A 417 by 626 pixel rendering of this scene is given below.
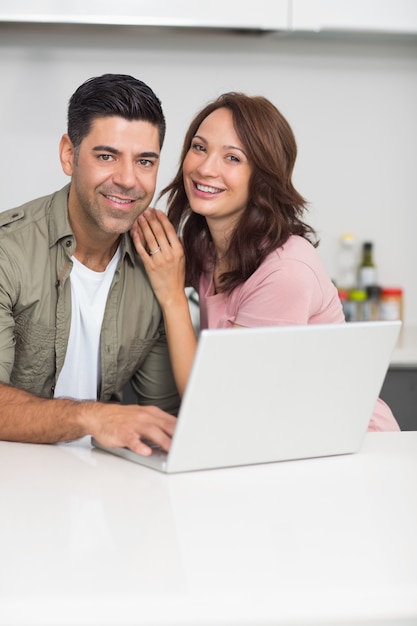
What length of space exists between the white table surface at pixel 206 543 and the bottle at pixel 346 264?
1545 mm

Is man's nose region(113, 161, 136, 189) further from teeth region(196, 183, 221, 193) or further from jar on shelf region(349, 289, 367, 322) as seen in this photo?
jar on shelf region(349, 289, 367, 322)

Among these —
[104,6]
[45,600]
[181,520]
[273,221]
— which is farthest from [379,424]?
[104,6]

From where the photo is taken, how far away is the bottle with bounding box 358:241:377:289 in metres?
2.84

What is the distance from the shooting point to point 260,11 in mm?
2322

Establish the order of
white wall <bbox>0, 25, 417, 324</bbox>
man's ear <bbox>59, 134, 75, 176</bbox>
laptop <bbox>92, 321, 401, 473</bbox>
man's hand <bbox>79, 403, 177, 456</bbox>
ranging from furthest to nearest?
1. white wall <bbox>0, 25, 417, 324</bbox>
2. man's ear <bbox>59, 134, 75, 176</bbox>
3. man's hand <bbox>79, 403, 177, 456</bbox>
4. laptop <bbox>92, 321, 401, 473</bbox>

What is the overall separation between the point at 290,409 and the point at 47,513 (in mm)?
368

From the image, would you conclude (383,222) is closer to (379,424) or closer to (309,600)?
(379,424)

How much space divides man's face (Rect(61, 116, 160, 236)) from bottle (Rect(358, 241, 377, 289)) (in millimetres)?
1233

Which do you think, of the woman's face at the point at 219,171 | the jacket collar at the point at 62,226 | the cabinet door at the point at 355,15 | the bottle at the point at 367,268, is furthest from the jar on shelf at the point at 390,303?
the jacket collar at the point at 62,226

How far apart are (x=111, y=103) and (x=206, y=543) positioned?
1.00 meters

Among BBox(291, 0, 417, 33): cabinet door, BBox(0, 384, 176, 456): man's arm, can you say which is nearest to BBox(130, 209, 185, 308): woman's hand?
BBox(0, 384, 176, 456): man's arm

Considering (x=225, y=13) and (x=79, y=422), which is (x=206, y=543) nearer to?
(x=79, y=422)

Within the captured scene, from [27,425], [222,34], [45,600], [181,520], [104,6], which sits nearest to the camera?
[45,600]

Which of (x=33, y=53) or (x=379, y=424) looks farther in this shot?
(x=33, y=53)
